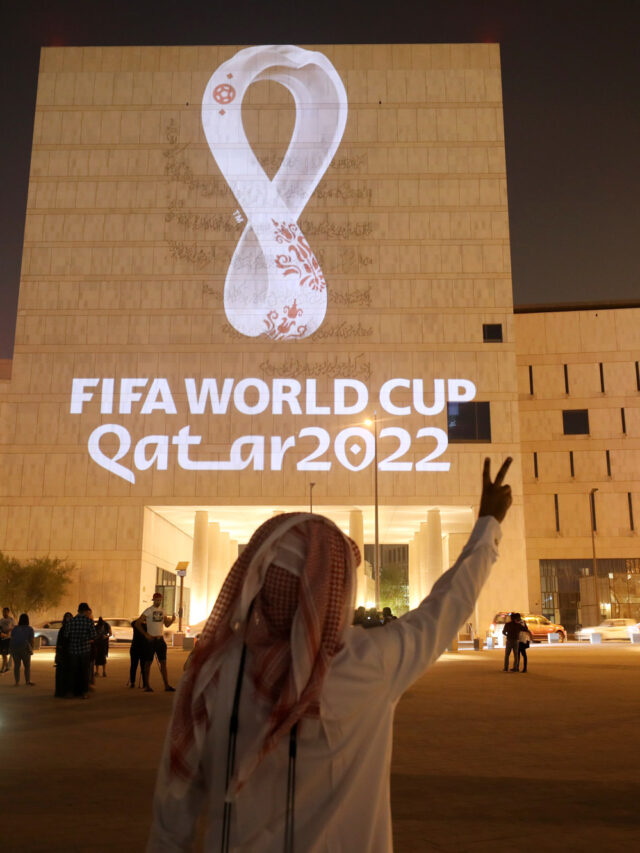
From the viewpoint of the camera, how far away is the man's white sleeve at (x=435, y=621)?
2.65 meters

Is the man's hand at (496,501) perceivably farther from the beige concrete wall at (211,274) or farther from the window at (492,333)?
the window at (492,333)

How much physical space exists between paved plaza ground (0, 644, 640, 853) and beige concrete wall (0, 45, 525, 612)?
31.4 metres

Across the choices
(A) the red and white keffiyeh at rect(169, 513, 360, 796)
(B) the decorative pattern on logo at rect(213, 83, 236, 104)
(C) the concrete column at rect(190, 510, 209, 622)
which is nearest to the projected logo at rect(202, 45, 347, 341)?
(B) the decorative pattern on logo at rect(213, 83, 236, 104)

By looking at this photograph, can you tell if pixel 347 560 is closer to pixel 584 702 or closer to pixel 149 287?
pixel 584 702

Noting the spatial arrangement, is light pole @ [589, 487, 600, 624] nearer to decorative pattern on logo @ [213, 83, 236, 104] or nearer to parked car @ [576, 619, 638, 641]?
parked car @ [576, 619, 638, 641]

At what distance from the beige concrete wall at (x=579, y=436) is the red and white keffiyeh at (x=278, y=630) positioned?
61.4m

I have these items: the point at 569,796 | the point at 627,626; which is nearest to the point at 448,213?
the point at 627,626

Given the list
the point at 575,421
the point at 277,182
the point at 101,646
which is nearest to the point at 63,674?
the point at 101,646

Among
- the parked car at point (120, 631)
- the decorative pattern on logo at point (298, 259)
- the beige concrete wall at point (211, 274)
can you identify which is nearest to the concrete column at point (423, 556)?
the beige concrete wall at point (211, 274)

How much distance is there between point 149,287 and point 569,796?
46.0m

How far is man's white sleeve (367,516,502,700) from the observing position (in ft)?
8.68

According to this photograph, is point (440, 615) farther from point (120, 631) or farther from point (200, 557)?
point (200, 557)

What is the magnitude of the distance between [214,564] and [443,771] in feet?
146

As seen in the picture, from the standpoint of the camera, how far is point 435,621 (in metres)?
2.74
